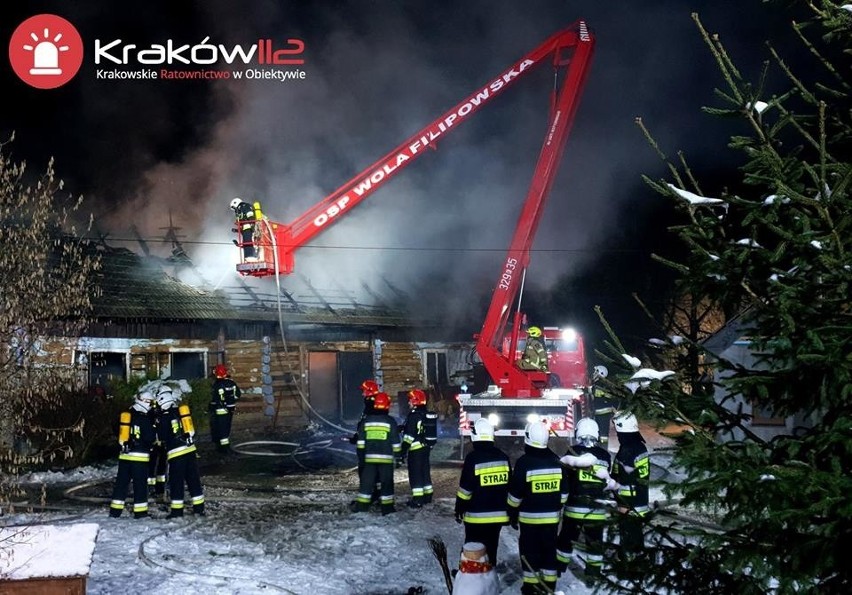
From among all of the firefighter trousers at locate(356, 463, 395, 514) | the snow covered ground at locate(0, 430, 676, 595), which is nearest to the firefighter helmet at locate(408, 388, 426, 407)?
the firefighter trousers at locate(356, 463, 395, 514)

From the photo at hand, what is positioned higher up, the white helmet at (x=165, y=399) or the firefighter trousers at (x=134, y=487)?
the white helmet at (x=165, y=399)

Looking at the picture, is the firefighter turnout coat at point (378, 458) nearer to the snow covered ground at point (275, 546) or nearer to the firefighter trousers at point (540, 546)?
the snow covered ground at point (275, 546)

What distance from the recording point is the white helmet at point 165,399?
9266mm

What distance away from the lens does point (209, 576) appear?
6949mm

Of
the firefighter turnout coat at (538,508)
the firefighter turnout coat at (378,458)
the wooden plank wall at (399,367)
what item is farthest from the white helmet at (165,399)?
the wooden plank wall at (399,367)

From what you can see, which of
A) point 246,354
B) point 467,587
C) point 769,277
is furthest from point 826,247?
point 246,354

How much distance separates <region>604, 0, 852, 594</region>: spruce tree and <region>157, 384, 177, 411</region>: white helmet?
731cm

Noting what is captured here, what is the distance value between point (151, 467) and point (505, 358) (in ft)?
20.5

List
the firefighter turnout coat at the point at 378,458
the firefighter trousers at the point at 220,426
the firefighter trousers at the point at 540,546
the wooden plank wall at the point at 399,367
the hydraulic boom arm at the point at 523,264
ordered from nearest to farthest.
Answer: the firefighter trousers at the point at 540,546, the firefighter turnout coat at the point at 378,458, the hydraulic boom arm at the point at 523,264, the firefighter trousers at the point at 220,426, the wooden plank wall at the point at 399,367

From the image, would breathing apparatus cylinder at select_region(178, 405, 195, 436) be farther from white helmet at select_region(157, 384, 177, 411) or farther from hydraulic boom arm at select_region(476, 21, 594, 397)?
hydraulic boom arm at select_region(476, 21, 594, 397)

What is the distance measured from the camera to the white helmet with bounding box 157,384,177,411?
365 inches

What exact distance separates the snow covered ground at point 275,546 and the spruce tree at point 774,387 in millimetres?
3823

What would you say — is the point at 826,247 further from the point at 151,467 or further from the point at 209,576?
the point at 151,467

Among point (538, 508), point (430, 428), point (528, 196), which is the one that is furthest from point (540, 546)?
point (528, 196)
